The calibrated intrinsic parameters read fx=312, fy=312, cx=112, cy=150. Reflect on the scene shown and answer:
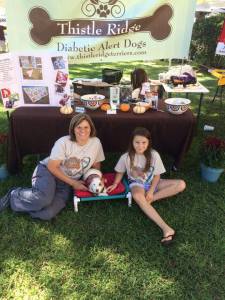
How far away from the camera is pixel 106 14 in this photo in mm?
3264

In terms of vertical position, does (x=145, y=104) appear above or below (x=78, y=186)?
above

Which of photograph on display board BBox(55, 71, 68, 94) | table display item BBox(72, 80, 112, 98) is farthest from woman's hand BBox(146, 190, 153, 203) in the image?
photograph on display board BBox(55, 71, 68, 94)

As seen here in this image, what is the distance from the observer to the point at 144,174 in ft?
9.70

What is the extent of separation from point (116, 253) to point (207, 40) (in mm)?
8435

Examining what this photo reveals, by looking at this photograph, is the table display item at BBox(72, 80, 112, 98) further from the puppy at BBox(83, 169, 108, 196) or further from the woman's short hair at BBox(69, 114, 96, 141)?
the puppy at BBox(83, 169, 108, 196)

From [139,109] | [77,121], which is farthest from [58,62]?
[139,109]

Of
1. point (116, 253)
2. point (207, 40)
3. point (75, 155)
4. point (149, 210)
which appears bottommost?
point (116, 253)

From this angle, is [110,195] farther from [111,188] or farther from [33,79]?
[33,79]

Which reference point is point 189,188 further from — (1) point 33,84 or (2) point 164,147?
(1) point 33,84

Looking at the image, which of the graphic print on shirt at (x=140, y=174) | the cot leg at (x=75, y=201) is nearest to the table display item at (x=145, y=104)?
the graphic print on shirt at (x=140, y=174)

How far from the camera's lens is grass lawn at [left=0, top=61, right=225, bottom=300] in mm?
2211

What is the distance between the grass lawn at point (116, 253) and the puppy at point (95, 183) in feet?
0.72

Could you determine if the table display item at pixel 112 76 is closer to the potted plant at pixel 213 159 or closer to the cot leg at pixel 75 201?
the potted plant at pixel 213 159

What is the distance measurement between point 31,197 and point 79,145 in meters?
0.63
